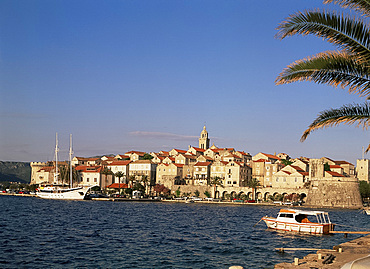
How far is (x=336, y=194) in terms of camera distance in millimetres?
93625

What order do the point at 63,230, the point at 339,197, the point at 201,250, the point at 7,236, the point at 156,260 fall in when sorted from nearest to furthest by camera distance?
the point at 156,260 → the point at 201,250 → the point at 7,236 → the point at 63,230 → the point at 339,197

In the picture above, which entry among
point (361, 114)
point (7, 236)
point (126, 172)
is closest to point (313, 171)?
point (126, 172)

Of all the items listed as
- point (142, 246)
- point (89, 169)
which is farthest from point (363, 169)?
point (142, 246)

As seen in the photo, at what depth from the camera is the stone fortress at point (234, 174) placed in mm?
94625

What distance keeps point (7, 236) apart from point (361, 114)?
2749 centimetres

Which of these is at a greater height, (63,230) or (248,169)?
(248,169)

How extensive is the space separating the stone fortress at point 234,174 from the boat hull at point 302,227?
54985 mm

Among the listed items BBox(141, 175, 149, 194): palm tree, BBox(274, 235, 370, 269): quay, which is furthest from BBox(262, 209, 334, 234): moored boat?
BBox(141, 175, 149, 194): palm tree

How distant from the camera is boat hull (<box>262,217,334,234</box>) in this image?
39.6m

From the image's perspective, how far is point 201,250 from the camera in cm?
2764

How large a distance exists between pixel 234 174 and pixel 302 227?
75.1 metres

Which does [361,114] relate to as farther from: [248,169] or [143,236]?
[248,169]

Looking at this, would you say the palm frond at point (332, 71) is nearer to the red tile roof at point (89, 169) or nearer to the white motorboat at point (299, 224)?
the white motorboat at point (299, 224)

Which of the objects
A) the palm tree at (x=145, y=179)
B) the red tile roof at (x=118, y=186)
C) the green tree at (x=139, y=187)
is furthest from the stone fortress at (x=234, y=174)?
the green tree at (x=139, y=187)
